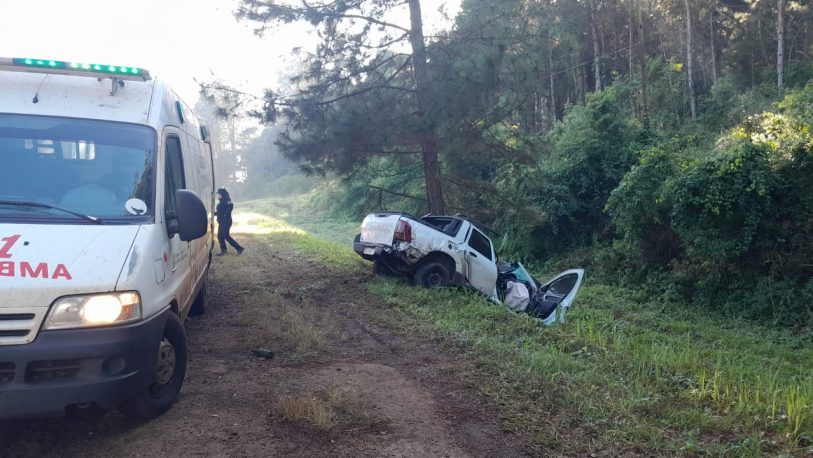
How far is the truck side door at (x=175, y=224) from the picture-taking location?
484 centimetres

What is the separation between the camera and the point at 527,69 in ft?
43.7

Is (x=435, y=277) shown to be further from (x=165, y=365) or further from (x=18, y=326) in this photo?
(x=18, y=326)

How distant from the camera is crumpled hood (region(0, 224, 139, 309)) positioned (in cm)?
354

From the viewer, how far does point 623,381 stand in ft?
17.2

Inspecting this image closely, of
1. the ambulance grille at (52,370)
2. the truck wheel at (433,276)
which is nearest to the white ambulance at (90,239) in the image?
the ambulance grille at (52,370)

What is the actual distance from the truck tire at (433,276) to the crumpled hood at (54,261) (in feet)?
21.0

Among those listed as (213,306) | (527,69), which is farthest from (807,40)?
(213,306)

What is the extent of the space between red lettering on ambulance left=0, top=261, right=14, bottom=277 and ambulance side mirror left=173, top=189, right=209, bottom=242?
1235mm

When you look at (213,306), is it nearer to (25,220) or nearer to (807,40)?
(25,220)

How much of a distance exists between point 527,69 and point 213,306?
889 centimetres

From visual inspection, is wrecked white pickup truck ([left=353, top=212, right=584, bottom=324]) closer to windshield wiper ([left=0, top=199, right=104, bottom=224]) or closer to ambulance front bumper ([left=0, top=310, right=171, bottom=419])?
windshield wiper ([left=0, top=199, right=104, bottom=224])

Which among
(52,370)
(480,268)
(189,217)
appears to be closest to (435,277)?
(480,268)

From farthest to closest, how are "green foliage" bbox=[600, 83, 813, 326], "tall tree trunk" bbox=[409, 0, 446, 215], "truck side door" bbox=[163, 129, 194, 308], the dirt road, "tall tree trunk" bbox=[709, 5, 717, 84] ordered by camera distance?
"tall tree trunk" bbox=[709, 5, 717, 84]
"tall tree trunk" bbox=[409, 0, 446, 215]
"green foliage" bbox=[600, 83, 813, 326]
"truck side door" bbox=[163, 129, 194, 308]
the dirt road

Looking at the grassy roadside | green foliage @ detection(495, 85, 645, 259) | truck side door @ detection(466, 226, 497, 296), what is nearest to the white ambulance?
the grassy roadside
